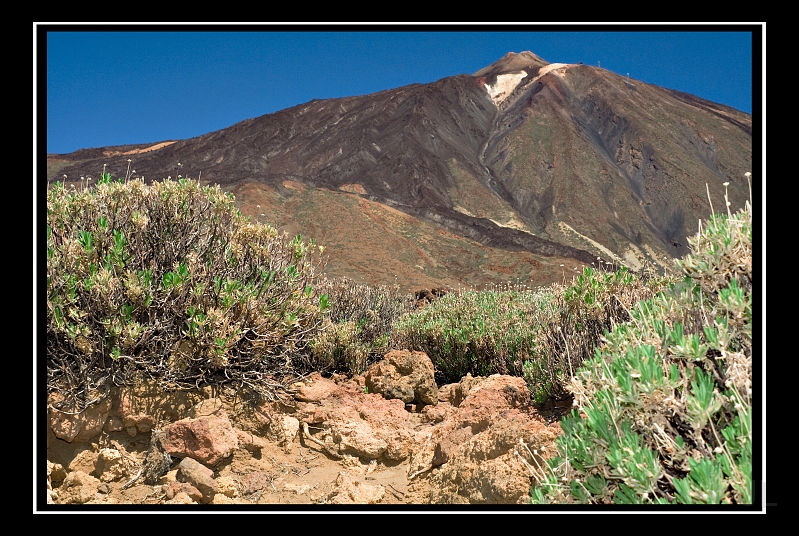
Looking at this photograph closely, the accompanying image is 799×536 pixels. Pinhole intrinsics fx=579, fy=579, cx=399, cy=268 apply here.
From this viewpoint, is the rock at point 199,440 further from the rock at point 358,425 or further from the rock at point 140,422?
the rock at point 358,425

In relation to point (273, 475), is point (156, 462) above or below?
above

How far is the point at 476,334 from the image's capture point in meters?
6.28

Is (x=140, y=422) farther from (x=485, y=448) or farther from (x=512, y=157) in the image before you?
(x=512, y=157)

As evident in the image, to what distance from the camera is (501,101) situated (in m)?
76.4

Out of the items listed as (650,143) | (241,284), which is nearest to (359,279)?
(241,284)

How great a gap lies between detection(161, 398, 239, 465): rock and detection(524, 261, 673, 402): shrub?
2.14m

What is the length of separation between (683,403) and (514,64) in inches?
3547

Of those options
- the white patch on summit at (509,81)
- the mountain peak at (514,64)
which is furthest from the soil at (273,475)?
the mountain peak at (514,64)

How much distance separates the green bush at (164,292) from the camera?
3602mm

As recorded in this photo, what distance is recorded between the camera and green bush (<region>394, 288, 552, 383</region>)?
5.98m

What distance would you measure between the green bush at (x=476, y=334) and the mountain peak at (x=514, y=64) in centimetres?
8101

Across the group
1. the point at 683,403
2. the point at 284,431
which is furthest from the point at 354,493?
the point at 683,403

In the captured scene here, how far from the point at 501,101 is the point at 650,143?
870 inches
